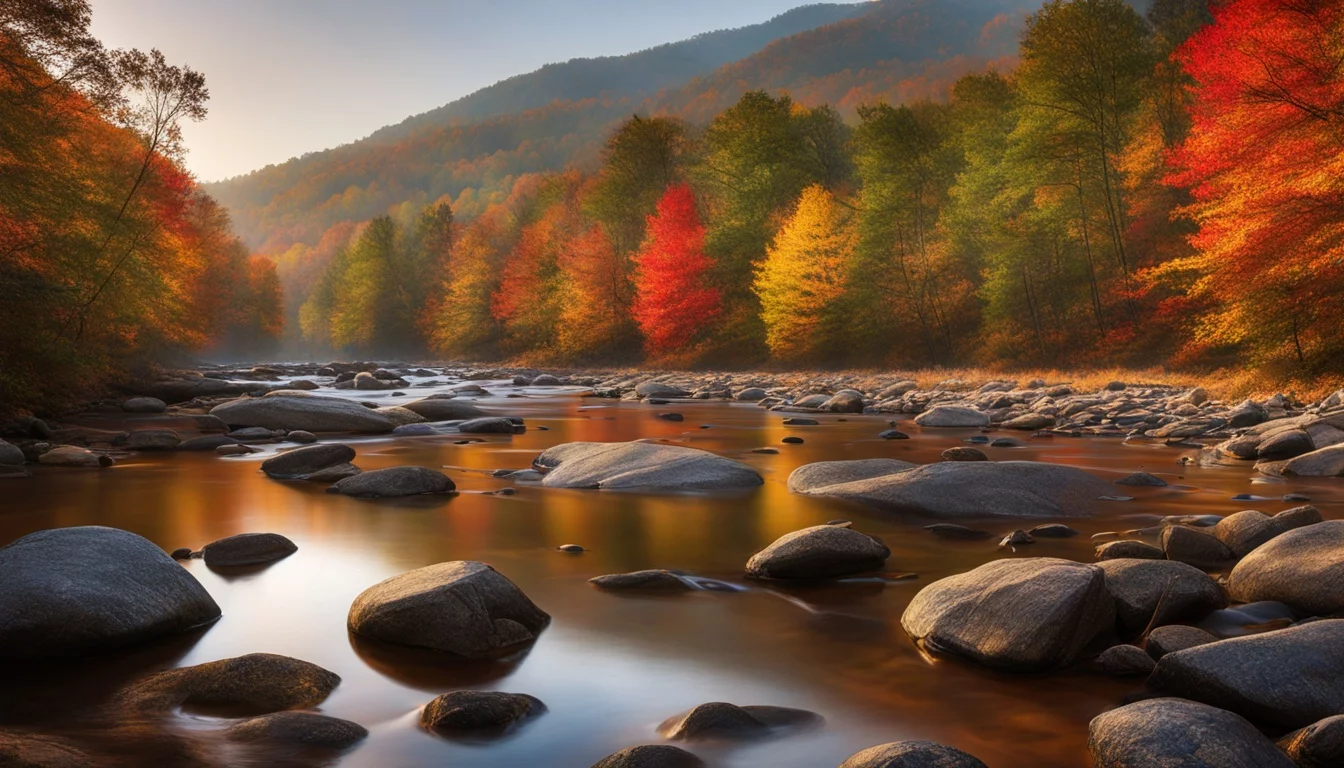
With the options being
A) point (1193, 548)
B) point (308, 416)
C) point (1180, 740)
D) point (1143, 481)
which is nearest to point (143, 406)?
point (308, 416)

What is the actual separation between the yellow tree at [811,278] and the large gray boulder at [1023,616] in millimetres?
31931

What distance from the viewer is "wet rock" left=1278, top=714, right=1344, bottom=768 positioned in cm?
303

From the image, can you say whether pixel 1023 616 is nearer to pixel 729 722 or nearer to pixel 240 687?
pixel 729 722

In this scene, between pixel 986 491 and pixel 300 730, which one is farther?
pixel 986 491

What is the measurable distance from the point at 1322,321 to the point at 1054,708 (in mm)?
15307

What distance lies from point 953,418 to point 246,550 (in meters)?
12.6

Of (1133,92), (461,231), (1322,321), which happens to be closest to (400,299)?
(461,231)

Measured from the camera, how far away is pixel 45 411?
56.2 feet

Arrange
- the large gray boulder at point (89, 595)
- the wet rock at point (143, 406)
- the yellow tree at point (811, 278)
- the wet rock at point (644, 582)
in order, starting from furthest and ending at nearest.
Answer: the yellow tree at point (811, 278) < the wet rock at point (143, 406) < the wet rock at point (644, 582) < the large gray boulder at point (89, 595)

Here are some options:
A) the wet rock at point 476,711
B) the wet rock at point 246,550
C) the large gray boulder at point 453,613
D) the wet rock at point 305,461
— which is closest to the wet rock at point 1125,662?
the wet rock at point 476,711

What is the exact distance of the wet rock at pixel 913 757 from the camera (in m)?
2.98

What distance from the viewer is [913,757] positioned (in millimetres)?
3002

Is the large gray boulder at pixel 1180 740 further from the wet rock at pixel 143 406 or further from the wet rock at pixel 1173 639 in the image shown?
the wet rock at pixel 143 406

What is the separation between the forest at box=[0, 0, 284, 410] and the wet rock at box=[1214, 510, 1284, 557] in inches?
630
